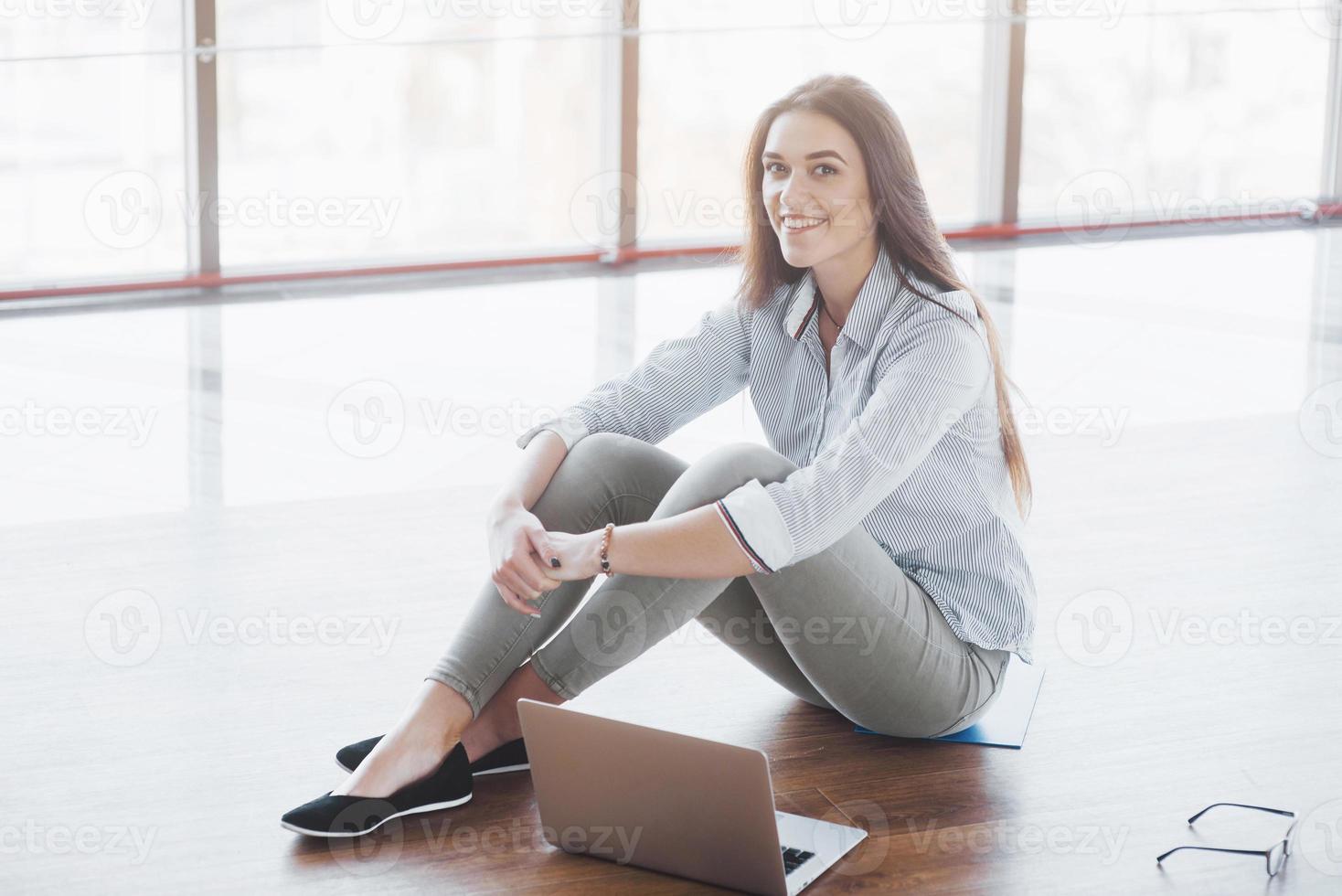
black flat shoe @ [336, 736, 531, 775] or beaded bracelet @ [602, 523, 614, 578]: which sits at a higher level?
beaded bracelet @ [602, 523, 614, 578]

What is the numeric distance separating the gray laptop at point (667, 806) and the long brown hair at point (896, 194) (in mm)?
554

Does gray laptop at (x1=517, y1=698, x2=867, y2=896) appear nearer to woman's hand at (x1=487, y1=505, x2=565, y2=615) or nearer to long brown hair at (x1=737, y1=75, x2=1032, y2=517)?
woman's hand at (x1=487, y1=505, x2=565, y2=615)

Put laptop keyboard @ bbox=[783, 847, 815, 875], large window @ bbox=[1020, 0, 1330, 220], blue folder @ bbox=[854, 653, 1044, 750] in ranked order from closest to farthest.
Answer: laptop keyboard @ bbox=[783, 847, 815, 875]
blue folder @ bbox=[854, 653, 1044, 750]
large window @ bbox=[1020, 0, 1330, 220]

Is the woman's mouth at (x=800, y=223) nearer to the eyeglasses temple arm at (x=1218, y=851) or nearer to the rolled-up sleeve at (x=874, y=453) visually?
the rolled-up sleeve at (x=874, y=453)

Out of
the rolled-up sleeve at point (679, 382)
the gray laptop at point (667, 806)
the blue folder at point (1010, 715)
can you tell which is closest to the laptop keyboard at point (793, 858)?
the gray laptop at point (667, 806)

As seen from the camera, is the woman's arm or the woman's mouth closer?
the woman's arm

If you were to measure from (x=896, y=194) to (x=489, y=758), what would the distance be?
858mm

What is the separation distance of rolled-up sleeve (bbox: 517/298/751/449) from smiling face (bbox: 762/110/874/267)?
204mm

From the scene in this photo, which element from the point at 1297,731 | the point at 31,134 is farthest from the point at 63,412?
the point at 1297,731

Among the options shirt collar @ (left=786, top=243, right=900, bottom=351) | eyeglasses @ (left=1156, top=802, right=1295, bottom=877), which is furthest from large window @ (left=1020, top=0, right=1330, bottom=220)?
eyeglasses @ (left=1156, top=802, right=1295, bottom=877)

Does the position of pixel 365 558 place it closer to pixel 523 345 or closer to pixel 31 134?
pixel 523 345

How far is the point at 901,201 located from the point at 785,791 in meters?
0.74

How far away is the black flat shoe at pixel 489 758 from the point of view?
2.06 meters

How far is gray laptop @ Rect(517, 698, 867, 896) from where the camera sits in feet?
5.66
